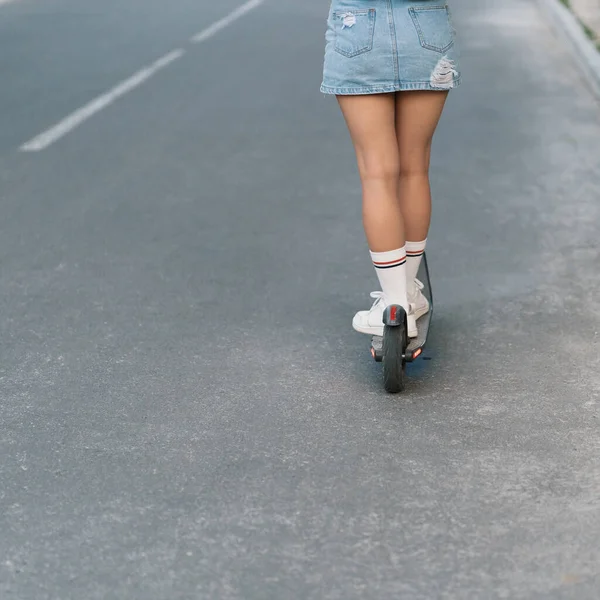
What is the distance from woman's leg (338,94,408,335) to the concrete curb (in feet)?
21.5

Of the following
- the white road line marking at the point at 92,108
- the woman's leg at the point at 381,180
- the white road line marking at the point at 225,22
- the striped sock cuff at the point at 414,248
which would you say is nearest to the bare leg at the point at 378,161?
the woman's leg at the point at 381,180

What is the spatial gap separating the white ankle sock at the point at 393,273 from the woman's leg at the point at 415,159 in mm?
220

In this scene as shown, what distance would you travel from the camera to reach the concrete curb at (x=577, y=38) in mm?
10742

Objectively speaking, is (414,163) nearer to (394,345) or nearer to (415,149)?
(415,149)

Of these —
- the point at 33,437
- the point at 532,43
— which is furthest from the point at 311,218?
the point at 532,43

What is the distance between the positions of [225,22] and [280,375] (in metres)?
11.8

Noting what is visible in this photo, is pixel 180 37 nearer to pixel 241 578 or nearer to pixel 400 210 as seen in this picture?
pixel 400 210

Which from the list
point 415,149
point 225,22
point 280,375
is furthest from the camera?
point 225,22

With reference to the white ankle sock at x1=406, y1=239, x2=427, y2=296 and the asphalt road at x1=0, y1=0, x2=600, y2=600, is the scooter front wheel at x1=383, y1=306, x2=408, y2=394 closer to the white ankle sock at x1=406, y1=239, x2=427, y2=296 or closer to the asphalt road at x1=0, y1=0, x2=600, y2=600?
the asphalt road at x1=0, y1=0, x2=600, y2=600

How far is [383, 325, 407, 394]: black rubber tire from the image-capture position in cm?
383

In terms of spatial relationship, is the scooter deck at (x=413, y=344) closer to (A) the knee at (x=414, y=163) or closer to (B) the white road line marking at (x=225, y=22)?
(A) the knee at (x=414, y=163)

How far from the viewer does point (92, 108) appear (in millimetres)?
9367

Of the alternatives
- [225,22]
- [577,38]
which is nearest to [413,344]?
[577,38]

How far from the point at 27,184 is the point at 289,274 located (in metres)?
2.40
